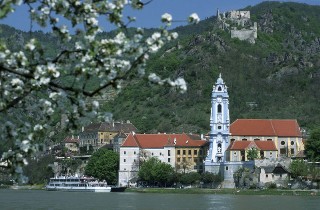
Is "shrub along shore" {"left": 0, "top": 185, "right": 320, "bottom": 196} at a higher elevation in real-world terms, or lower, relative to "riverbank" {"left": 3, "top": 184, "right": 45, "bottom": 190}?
lower

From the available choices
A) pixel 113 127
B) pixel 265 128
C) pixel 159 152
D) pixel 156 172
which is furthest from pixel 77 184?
pixel 113 127

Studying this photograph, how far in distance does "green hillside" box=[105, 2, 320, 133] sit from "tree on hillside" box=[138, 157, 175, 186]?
2969 cm

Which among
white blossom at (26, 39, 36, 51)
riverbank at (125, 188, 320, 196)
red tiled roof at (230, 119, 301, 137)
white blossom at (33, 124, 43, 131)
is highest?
red tiled roof at (230, 119, 301, 137)

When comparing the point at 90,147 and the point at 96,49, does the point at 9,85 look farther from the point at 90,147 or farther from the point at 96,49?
the point at 90,147

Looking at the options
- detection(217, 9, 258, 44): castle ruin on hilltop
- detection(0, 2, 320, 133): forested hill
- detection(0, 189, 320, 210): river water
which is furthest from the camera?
detection(217, 9, 258, 44): castle ruin on hilltop

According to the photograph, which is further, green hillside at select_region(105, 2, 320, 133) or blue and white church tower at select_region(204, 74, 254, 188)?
green hillside at select_region(105, 2, 320, 133)

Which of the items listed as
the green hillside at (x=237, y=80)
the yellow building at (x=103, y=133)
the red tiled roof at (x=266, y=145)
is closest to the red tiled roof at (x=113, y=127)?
the yellow building at (x=103, y=133)

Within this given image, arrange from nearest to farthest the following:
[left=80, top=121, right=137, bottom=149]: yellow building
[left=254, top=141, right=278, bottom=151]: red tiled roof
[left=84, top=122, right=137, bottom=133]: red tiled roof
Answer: [left=254, top=141, right=278, bottom=151]: red tiled roof < [left=84, top=122, right=137, bottom=133]: red tiled roof < [left=80, top=121, right=137, bottom=149]: yellow building

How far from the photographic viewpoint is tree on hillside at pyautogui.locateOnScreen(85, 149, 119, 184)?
114 metres

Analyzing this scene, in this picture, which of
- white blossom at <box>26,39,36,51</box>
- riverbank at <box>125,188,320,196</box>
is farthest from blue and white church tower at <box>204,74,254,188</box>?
white blossom at <box>26,39,36,51</box>

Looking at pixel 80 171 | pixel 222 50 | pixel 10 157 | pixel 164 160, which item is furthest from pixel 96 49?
pixel 222 50

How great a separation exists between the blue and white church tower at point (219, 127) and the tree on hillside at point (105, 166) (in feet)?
51.0

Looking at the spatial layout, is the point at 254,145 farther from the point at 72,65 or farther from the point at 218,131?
the point at 72,65

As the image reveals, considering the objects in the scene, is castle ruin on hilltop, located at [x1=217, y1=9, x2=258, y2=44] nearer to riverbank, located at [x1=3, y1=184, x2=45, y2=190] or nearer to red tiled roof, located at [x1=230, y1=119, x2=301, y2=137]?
riverbank, located at [x1=3, y1=184, x2=45, y2=190]
